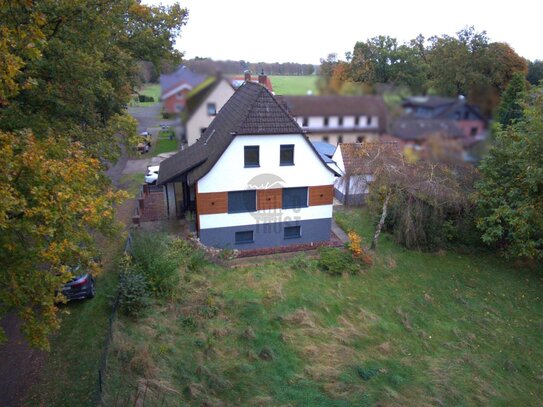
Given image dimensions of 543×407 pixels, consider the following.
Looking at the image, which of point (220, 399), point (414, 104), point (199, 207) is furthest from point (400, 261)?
point (414, 104)

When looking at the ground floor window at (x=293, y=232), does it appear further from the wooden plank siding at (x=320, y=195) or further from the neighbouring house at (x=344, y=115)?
the neighbouring house at (x=344, y=115)

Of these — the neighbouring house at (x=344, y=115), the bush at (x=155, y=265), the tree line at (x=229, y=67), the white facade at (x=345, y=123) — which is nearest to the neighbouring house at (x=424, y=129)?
the neighbouring house at (x=344, y=115)

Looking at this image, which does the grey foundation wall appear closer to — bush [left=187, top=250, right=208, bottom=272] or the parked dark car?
bush [left=187, top=250, right=208, bottom=272]

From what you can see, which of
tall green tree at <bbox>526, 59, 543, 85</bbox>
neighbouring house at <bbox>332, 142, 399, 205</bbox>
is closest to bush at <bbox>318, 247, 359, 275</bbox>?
neighbouring house at <bbox>332, 142, 399, 205</bbox>

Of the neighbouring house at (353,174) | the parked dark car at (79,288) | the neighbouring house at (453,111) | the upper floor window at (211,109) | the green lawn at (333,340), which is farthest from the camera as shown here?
the upper floor window at (211,109)

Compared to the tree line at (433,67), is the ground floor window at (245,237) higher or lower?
lower
